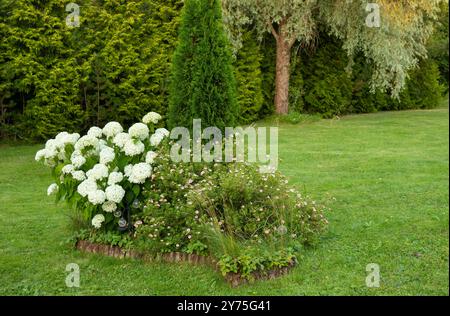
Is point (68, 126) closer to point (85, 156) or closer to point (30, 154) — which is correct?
point (30, 154)

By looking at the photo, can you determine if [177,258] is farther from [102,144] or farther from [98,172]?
[102,144]

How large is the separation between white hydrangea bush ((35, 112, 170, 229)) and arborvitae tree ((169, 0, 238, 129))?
40 centimetres

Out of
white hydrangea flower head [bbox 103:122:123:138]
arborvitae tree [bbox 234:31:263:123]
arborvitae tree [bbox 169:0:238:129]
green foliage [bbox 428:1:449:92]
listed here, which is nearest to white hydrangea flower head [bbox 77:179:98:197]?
white hydrangea flower head [bbox 103:122:123:138]

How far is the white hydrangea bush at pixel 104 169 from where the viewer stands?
5461 mm

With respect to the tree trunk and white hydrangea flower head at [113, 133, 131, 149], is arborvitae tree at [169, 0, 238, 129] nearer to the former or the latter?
white hydrangea flower head at [113, 133, 131, 149]

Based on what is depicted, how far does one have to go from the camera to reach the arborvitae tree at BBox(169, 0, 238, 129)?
19.9ft

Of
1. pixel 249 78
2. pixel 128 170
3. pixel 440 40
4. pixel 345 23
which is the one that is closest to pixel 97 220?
pixel 128 170


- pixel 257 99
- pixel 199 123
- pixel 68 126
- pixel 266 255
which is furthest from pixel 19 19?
pixel 266 255

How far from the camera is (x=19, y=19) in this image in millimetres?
11602

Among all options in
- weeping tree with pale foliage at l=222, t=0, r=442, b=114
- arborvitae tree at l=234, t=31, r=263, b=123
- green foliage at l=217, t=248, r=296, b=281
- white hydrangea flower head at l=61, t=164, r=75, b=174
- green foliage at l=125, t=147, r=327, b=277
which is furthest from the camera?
arborvitae tree at l=234, t=31, r=263, b=123

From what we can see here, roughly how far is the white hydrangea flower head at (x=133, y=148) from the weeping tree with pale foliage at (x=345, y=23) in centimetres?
915

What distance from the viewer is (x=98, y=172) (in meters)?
5.46

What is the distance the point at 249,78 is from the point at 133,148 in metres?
9.66

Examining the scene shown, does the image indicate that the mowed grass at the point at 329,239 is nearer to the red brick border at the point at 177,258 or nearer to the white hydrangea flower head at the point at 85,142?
the red brick border at the point at 177,258
